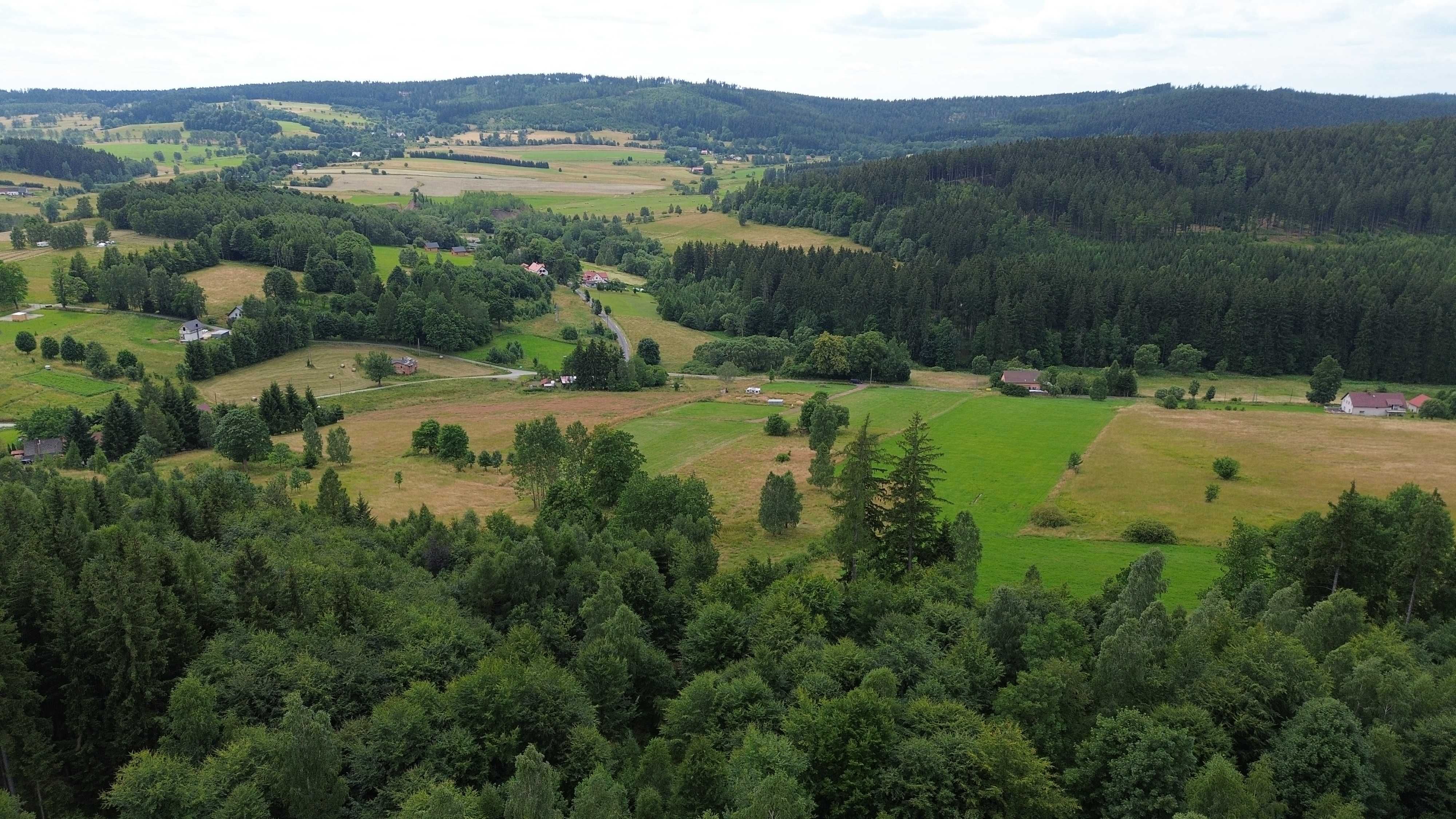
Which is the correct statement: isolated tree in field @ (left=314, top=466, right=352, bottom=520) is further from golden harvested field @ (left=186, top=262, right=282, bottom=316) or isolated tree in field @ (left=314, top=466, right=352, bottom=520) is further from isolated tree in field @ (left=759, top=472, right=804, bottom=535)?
golden harvested field @ (left=186, top=262, right=282, bottom=316)

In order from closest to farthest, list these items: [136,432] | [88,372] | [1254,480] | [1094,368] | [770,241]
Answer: [1254,480]
[136,432]
[88,372]
[1094,368]
[770,241]

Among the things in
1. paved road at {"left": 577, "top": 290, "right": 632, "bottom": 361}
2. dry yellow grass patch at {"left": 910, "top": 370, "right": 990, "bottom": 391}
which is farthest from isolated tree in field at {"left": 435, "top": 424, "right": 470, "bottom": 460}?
dry yellow grass patch at {"left": 910, "top": 370, "right": 990, "bottom": 391}

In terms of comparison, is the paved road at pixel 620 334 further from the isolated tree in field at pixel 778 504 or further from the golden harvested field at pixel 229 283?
the isolated tree in field at pixel 778 504

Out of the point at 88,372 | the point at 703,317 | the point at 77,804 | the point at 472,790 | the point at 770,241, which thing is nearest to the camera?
the point at 472,790

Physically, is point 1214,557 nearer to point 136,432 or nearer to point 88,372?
point 136,432

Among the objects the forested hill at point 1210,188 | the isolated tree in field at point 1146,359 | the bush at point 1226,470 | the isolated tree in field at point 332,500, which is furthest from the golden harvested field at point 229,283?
the isolated tree in field at point 1146,359

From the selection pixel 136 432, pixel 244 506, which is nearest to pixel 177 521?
pixel 244 506
